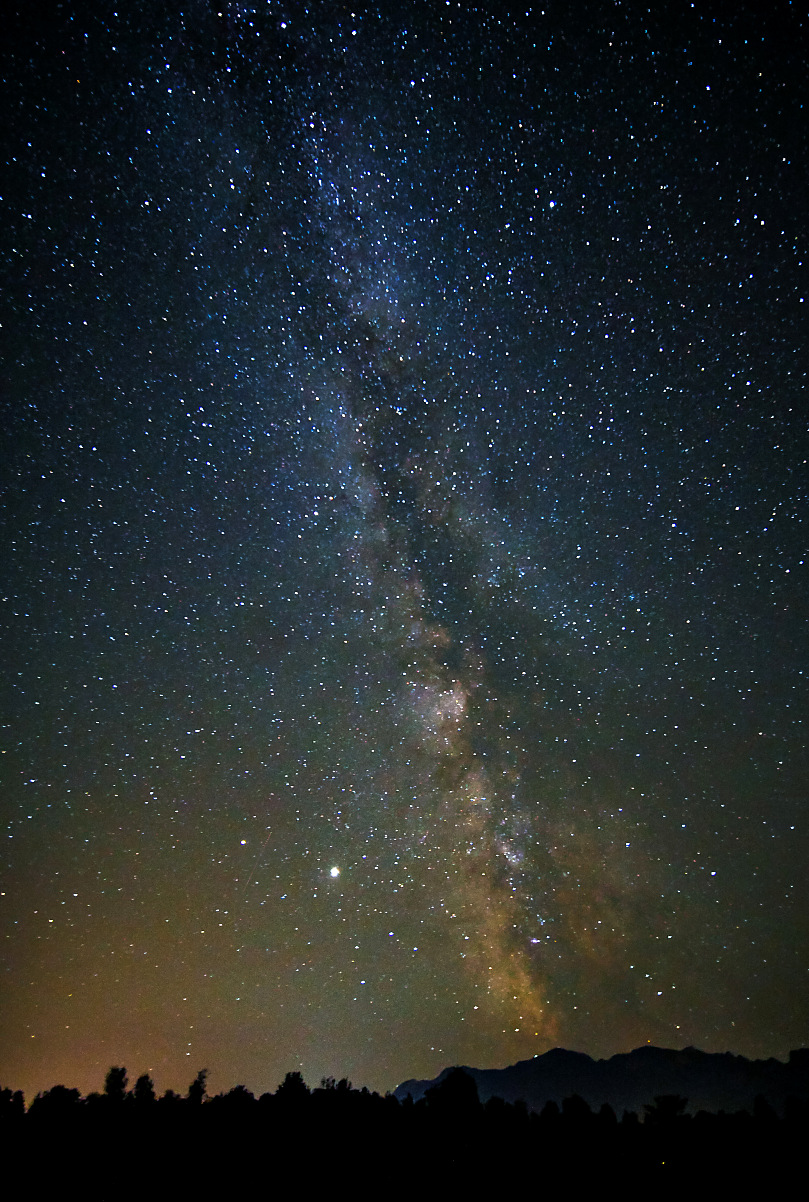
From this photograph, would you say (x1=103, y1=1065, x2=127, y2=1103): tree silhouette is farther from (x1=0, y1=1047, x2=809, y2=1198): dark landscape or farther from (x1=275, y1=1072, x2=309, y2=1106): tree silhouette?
(x1=275, y1=1072, x2=309, y2=1106): tree silhouette

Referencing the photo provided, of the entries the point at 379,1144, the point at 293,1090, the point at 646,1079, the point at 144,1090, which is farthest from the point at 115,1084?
the point at 646,1079

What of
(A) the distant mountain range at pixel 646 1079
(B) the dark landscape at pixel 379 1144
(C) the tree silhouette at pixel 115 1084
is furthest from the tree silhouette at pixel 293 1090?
(A) the distant mountain range at pixel 646 1079

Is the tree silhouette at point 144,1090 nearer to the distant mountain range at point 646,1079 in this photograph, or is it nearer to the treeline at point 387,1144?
the treeline at point 387,1144

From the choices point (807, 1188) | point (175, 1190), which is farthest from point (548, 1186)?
point (175, 1190)

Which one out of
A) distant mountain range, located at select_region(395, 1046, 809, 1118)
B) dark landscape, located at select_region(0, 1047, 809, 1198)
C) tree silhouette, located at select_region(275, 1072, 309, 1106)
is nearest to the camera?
dark landscape, located at select_region(0, 1047, 809, 1198)

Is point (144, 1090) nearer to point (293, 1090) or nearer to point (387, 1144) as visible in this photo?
point (293, 1090)

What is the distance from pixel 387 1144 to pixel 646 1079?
157025mm

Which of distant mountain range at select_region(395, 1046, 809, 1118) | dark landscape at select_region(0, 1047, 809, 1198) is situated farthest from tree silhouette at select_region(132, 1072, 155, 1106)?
distant mountain range at select_region(395, 1046, 809, 1118)

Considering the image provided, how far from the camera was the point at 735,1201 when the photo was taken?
50.0 feet

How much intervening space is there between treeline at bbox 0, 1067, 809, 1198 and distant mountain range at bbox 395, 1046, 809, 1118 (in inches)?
4335

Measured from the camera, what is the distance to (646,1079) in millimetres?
129500

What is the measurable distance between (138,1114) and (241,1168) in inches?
311

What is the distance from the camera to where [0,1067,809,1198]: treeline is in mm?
15594

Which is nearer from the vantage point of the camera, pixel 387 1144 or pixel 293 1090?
pixel 387 1144
